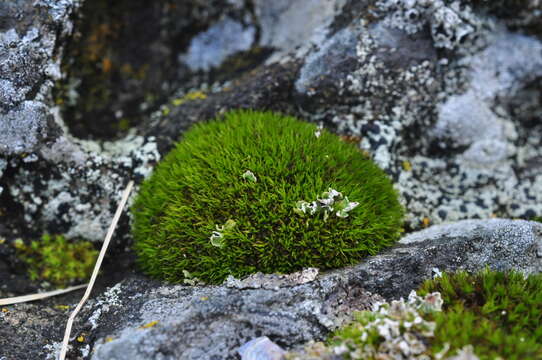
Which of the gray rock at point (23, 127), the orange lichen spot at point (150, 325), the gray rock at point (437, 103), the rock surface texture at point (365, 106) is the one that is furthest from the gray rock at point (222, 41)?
the orange lichen spot at point (150, 325)

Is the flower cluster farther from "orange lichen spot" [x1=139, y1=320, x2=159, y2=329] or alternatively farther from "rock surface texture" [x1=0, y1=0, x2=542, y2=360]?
"orange lichen spot" [x1=139, y1=320, x2=159, y2=329]

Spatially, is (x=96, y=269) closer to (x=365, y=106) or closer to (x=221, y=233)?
(x=221, y=233)

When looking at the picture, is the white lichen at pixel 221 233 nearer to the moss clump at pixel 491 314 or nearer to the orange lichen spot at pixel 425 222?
the moss clump at pixel 491 314

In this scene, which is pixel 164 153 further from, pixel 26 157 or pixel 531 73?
pixel 531 73

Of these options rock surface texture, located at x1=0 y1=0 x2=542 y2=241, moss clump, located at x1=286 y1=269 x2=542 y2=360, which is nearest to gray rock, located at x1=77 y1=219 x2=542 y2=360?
moss clump, located at x1=286 y1=269 x2=542 y2=360

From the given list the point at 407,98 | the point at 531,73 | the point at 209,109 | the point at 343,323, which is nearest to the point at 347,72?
the point at 407,98

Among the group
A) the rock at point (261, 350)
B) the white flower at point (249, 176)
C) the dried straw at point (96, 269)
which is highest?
the white flower at point (249, 176)
